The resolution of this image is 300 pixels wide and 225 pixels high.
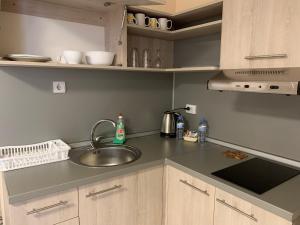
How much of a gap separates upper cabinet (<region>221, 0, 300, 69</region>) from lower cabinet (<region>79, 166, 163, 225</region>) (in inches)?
34.1

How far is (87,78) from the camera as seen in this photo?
5.74ft

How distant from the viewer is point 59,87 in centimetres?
163

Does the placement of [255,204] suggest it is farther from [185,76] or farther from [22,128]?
[22,128]

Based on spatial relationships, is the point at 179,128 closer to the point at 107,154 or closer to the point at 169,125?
the point at 169,125

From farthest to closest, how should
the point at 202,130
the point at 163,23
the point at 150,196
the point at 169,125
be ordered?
the point at 169,125 → the point at 202,130 → the point at 163,23 → the point at 150,196

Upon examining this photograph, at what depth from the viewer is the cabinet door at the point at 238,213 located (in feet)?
3.44

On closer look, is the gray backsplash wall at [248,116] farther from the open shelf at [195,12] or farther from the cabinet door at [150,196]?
the cabinet door at [150,196]

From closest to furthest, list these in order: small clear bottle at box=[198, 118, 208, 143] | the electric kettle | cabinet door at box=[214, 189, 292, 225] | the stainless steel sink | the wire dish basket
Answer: cabinet door at box=[214, 189, 292, 225] → the wire dish basket → the stainless steel sink → small clear bottle at box=[198, 118, 208, 143] → the electric kettle

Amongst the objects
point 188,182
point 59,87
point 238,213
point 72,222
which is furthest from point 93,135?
point 238,213

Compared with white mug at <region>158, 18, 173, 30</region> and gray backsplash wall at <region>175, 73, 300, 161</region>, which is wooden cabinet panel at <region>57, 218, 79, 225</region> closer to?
gray backsplash wall at <region>175, 73, 300, 161</region>

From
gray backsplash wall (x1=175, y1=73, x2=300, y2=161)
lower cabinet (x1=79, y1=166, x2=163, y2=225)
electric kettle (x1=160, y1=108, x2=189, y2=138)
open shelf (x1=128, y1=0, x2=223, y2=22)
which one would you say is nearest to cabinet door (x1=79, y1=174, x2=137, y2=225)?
lower cabinet (x1=79, y1=166, x2=163, y2=225)

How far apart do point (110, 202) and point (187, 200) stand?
473 millimetres

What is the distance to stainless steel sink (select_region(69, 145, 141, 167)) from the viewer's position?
65.9 inches

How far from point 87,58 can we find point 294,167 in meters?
1.46
